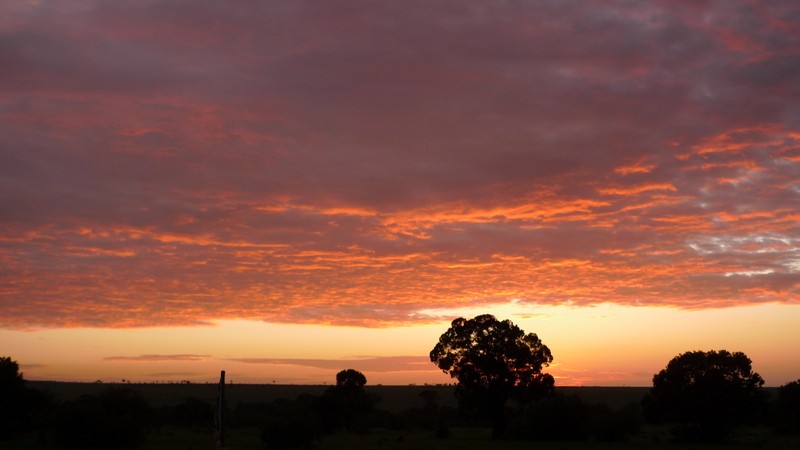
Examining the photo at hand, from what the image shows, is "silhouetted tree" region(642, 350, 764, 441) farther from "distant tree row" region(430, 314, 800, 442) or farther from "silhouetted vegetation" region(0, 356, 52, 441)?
"silhouetted vegetation" region(0, 356, 52, 441)

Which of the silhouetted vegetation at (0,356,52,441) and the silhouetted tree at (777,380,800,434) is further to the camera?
the silhouetted tree at (777,380,800,434)

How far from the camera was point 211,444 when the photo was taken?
67688mm

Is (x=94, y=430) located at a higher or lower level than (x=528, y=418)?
higher

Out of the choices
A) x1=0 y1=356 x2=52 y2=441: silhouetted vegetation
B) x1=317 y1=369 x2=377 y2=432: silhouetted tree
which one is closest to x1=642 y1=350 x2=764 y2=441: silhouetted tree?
x1=317 y1=369 x2=377 y2=432: silhouetted tree

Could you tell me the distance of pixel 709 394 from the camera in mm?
70125

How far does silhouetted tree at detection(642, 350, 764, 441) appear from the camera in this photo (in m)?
70.2

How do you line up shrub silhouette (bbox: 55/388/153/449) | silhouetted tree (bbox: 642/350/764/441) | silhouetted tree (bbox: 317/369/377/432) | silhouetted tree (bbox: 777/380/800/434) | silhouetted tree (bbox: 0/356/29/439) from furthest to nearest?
silhouetted tree (bbox: 317/369/377/432) < silhouetted tree (bbox: 777/380/800/434) < silhouetted tree (bbox: 0/356/29/439) < silhouetted tree (bbox: 642/350/764/441) < shrub silhouette (bbox: 55/388/153/449)

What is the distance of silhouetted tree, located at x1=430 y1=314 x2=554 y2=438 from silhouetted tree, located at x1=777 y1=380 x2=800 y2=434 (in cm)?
2923

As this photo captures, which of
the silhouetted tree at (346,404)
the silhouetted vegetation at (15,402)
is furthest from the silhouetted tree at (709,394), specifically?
the silhouetted vegetation at (15,402)

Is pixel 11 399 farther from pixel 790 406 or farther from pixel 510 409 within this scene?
pixel 790 406

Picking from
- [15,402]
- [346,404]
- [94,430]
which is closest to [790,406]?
[346,404]

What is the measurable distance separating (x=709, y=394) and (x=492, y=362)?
20.4 metres

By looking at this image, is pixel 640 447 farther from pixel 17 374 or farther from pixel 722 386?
pixel 17 374

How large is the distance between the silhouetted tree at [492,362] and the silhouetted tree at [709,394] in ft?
42.9
